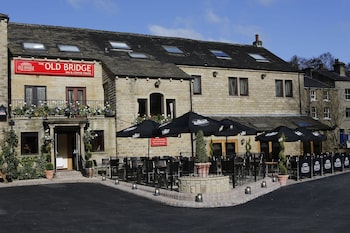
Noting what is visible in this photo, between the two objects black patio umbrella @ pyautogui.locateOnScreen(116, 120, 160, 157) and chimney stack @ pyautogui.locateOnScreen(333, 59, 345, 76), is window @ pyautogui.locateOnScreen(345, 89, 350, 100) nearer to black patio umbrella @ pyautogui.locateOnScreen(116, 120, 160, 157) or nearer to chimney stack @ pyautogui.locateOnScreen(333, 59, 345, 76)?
chimney stack @ pyautogui.locateOnScreen(333, 59, 345, 76)

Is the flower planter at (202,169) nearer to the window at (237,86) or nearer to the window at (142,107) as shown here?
the window at (142,107)

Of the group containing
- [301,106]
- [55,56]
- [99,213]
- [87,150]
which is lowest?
[99,213]

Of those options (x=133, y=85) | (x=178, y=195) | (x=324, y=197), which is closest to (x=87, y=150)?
(x=133, y=85)

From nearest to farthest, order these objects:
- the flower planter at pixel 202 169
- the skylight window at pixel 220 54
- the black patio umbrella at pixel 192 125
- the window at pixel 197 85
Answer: the flower planter at pixel 202 169 → the black patio umbrella at pixel 192 125 → the window at pixel 197 85 → the skylight window at pixel 220 54

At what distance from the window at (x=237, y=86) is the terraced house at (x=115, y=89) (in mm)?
69

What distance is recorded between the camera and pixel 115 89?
2231cm

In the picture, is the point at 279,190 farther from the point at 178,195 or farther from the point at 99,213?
the point at 99,213

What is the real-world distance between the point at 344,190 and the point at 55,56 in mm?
16341

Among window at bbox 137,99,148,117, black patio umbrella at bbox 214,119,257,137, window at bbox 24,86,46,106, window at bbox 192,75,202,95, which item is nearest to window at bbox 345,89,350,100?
window at bbox 192,75,202,95

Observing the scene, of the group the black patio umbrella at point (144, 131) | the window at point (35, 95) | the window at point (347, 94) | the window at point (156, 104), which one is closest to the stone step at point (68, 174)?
the window at point (35, 95)

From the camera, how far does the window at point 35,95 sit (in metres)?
22.3

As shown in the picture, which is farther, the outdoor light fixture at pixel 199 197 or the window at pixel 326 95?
the window at pixel 326 95

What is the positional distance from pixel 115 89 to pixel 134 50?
223 inches

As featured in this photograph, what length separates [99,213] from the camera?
10.3 m
